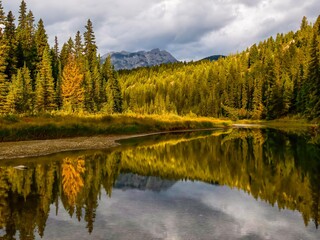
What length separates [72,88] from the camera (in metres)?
86.4

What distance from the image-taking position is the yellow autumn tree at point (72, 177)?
15850 millimetres

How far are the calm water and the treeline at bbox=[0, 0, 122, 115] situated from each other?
5062 centimetres

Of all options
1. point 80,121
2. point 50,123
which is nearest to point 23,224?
point 50,123

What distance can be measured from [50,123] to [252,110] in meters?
109

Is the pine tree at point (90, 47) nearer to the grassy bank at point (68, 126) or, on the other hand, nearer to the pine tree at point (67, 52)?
the pine tree at point (67, 52)

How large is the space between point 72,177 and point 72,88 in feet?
231

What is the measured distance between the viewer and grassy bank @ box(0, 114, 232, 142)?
3741cm

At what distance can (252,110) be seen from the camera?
136 meters

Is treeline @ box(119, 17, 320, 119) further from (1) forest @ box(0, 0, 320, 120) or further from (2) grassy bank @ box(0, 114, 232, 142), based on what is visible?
(2) grassy bank @ box(0, 114, 232, 142)

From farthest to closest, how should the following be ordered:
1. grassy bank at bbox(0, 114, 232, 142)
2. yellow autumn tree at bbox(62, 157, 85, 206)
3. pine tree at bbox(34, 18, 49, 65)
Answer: pine tree at bbox(34, 18, 49, 65), grassy bank at bbox(0, 114, 232, 142), yellow autumn tree at bbox(62, 157, 85, 206)

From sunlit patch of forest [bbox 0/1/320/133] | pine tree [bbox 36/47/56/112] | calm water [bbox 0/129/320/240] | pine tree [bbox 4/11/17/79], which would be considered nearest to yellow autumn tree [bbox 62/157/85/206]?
calm water [bbox 0/129/320/240]

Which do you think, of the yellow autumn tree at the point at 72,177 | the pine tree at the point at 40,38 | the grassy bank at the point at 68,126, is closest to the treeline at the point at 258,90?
the pine tree at the point at 40,38

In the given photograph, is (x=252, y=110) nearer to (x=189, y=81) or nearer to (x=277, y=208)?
(x=189, y=81)

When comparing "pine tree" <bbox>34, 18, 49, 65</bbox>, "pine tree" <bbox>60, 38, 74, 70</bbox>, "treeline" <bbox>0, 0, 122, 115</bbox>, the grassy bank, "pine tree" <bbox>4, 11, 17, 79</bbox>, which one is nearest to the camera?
the grassy bank
